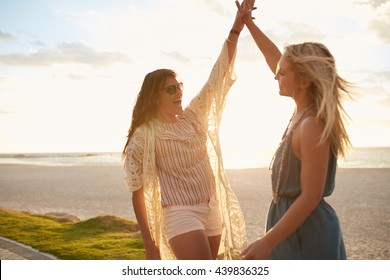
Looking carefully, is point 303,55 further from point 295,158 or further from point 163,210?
point 163,210

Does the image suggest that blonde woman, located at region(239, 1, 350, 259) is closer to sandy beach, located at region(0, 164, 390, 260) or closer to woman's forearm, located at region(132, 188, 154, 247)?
woman's forearm, located at region(132, 188, 154, 247)

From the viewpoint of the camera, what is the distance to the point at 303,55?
215 centimetres

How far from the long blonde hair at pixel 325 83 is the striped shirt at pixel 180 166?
148cm

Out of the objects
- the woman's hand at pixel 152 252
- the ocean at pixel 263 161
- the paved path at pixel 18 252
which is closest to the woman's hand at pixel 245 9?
the woman's hand at pixel 152 252

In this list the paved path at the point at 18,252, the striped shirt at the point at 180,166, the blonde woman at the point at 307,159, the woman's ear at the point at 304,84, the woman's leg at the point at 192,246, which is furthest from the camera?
the paved path at the point at 18,252

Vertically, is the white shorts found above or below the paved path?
above

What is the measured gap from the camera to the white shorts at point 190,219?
3.31 metres

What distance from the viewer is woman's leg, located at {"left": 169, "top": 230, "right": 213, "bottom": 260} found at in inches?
127

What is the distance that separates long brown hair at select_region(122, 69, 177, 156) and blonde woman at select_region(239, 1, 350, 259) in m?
1.47

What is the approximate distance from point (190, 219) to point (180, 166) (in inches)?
16.2

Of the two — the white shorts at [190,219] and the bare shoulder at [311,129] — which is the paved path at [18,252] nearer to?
the white shorts at [190,219]

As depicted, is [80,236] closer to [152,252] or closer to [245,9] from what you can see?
[152,252]

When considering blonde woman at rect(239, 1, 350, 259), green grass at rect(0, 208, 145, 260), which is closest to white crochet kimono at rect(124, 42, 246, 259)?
blonde woman at rect(239, 1, 350, 259)

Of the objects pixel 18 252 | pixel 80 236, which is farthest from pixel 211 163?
pixel 80 236
